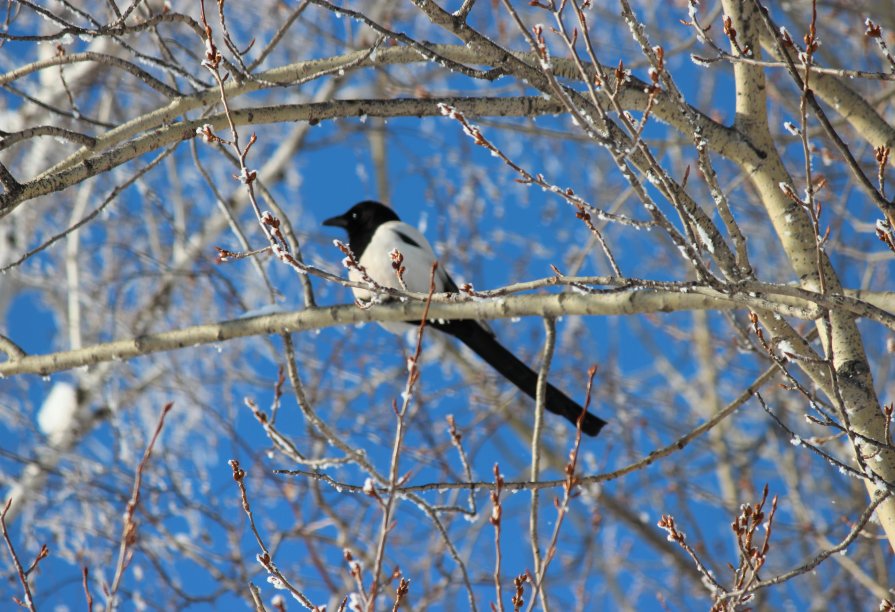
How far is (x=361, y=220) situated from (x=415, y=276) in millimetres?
577

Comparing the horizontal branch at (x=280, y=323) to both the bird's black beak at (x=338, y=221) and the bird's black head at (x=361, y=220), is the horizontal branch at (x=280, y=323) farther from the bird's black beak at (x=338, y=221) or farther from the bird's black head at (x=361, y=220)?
the bird's black beak at (x=338, y=221)

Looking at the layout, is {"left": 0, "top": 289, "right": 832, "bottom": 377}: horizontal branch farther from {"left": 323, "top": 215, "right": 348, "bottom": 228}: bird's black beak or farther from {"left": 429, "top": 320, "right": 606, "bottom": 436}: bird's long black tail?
{"left": 323, "top": 215, "right": 348, "bottom": 228}: bird's black beak

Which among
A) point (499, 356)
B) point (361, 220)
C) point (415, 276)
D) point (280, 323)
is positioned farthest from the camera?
point (361, 220)

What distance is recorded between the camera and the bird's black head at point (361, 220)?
428cm

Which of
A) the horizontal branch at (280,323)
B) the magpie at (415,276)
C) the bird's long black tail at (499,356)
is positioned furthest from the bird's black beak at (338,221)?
the horizontal branch at (280,323)

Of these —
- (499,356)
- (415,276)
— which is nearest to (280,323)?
(499,356)

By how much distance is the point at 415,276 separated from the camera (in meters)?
3.94

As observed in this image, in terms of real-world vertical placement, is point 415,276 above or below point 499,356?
above

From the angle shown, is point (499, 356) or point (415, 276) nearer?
point (499, 356)

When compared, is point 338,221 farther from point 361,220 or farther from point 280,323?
point 280,323

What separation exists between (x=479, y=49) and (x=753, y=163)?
78 centimetres

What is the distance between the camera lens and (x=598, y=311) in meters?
2.40

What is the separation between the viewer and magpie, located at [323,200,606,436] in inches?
120

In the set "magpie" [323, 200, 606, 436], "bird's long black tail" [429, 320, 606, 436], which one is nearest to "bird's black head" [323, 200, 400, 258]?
"magpie" [323, 200, 606, 436]
